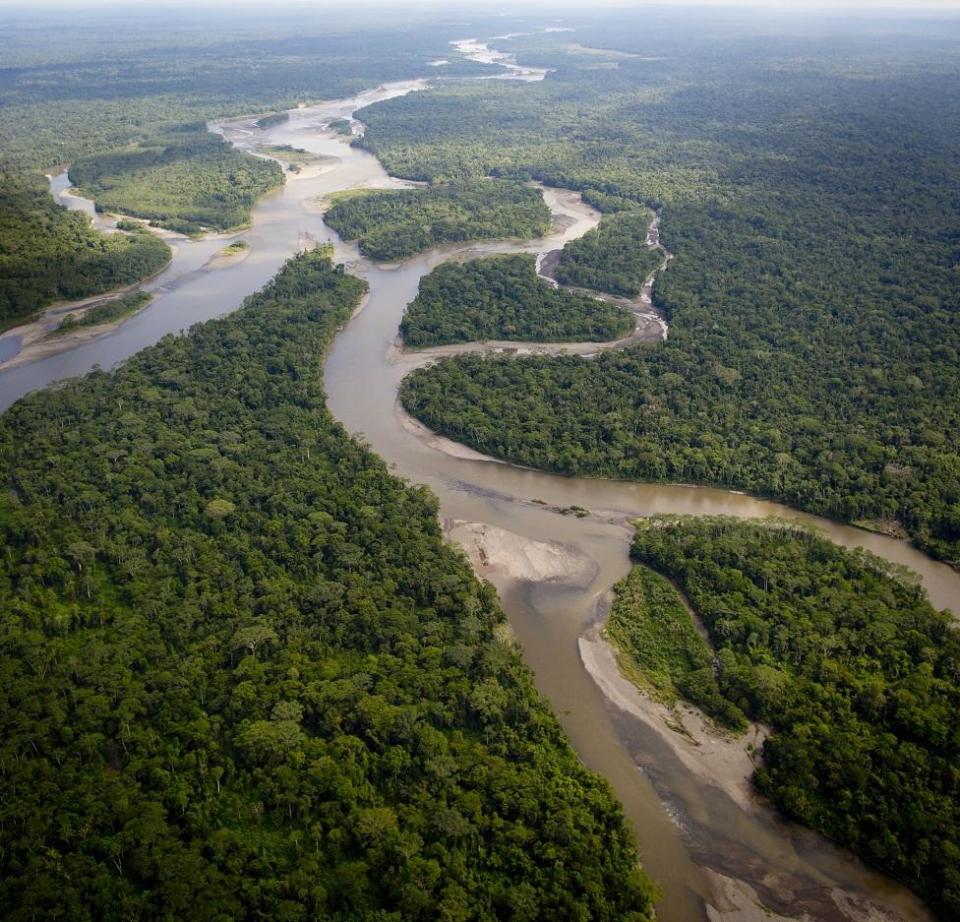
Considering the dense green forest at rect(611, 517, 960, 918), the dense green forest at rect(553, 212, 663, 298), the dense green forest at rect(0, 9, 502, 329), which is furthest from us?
the dense green forest at rect(0, 9, 502, 329)

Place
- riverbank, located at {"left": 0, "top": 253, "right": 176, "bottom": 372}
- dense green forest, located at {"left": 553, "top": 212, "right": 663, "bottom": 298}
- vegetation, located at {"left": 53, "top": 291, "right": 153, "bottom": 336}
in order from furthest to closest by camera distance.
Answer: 1. dense green forest, located at {"left": 553, "top": 212, "right": 663, "bottom": 298}
2. vegetation, located at {"left": 53, "top": 291, "right": 153, "bottom": 336}
3. riverbank, located at {"left": 0, "top": 253, "right": 176, "bottom": 372}

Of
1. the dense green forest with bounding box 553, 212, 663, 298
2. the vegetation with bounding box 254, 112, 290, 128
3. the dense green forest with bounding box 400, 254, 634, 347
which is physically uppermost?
the vegetation with bounding box 254, 112, 290, 128

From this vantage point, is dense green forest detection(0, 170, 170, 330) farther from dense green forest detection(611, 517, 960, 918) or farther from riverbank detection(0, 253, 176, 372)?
dense green forest detection(611, 517, 960, 918)

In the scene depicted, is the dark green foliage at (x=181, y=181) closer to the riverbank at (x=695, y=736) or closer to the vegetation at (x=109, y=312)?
the vegetation at (x=109, y=312)

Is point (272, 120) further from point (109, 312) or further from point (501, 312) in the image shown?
point (501, 312)

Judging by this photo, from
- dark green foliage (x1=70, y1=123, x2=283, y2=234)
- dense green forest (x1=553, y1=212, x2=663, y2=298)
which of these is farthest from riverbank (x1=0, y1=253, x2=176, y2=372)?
dense green forest (x1=553, y1=212, x2=663, y2=298)

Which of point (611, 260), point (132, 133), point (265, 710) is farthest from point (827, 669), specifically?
point (132, 133)

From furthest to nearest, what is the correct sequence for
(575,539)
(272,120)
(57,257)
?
(272,120)
(57,257)
(575,539)
